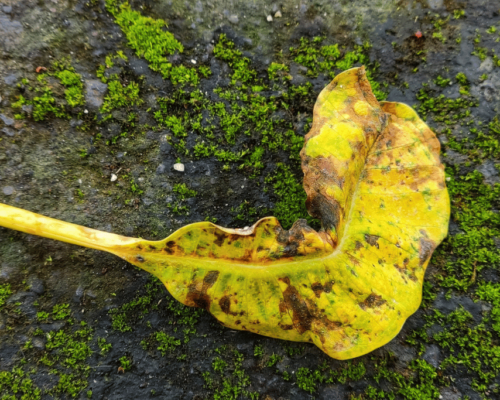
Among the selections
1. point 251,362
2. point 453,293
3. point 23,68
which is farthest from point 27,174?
point 453,293

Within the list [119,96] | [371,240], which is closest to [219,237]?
[371,240]

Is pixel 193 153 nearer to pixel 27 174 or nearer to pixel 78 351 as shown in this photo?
pixel 27 174

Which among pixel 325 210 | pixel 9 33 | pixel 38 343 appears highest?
pixel 325 210

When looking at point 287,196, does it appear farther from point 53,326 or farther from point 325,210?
point 53,326

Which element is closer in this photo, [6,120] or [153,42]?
[6,120]

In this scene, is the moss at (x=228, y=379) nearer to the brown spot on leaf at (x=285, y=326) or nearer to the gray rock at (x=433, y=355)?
the brown spot on leaf at (x=285, y=326)

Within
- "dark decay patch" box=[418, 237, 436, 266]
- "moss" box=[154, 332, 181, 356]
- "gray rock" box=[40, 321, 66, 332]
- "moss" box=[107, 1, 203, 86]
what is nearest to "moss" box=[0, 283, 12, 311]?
"gray rock" box=[40, 321, 66, 332]
